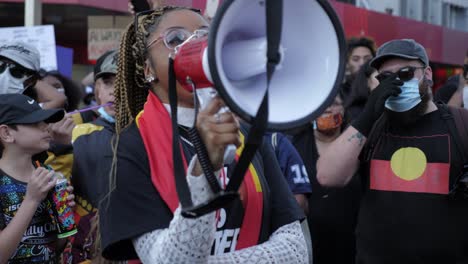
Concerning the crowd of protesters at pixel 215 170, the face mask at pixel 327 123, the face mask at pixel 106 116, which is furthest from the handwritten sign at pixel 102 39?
the face mask at pixel 327 123

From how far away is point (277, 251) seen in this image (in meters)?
1.83

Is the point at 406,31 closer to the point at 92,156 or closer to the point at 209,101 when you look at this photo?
the point at 92,156

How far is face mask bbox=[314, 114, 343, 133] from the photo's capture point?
4.71 m

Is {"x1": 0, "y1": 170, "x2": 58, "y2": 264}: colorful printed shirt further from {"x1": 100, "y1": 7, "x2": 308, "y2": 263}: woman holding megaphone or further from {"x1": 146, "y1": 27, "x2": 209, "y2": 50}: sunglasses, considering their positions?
{"x1": 146, "y1": 27, "x2": 209, "y2": 50}: sunglasses

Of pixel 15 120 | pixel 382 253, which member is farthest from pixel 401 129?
pixel 15 120

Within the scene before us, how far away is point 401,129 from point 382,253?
62 cm

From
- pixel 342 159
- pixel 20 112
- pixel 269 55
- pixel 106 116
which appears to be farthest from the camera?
pixel 106 116

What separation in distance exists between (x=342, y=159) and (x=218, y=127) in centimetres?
237

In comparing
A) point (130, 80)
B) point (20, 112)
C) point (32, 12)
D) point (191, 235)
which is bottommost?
point (191, 235)

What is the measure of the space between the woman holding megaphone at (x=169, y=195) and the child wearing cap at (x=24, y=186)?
1.07m

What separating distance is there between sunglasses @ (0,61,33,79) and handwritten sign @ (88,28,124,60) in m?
2.75

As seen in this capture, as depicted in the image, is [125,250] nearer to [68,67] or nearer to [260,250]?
[260,250]

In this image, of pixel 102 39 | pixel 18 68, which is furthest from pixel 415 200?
pixel 102 39

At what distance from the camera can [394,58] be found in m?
3.78
